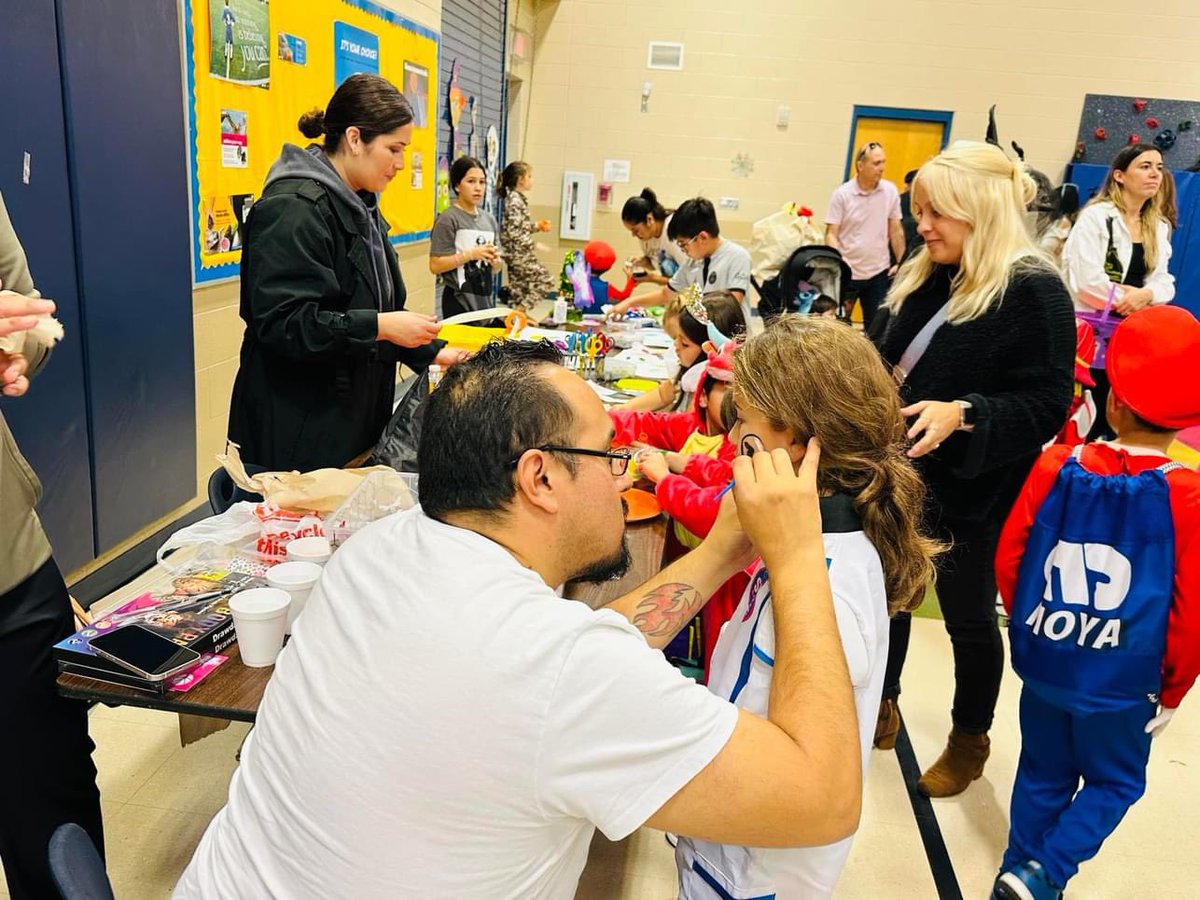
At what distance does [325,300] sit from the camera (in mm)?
2293

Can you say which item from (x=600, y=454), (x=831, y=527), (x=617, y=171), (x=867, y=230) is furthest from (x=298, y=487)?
(x=617, y=171)

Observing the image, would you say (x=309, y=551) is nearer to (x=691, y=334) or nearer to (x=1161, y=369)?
(x=1161, y=369)

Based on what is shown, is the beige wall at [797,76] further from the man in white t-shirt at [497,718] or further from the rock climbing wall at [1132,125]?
the man in white t-shirt at [497,718]

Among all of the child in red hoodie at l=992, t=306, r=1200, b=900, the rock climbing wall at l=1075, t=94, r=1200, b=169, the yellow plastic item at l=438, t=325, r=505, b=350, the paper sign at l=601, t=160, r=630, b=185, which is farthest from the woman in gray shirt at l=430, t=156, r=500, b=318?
the rock climbing wall at l=1075, t=94, r=1200, b=169

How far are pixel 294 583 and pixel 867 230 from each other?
23.3 feet

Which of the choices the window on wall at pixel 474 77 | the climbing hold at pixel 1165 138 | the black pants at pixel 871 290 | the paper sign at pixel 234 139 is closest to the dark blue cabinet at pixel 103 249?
the paper sign at pixel 234 139

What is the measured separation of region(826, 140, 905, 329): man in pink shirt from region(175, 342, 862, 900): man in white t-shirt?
6889 mm

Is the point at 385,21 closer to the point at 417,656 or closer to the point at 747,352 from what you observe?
the point at 747,352

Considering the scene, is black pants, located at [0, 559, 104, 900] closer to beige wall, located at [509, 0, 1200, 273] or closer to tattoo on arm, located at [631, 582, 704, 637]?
tattoo on arm, located at [631, 582, 704, 637]

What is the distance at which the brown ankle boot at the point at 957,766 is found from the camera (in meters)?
2.52

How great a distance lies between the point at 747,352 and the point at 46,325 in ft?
3.52

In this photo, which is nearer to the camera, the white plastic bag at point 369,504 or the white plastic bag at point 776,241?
the white plastic bag at point 369,504

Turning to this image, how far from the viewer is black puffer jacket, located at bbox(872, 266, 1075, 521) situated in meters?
2.03

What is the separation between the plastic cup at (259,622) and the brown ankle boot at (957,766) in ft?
6.33
